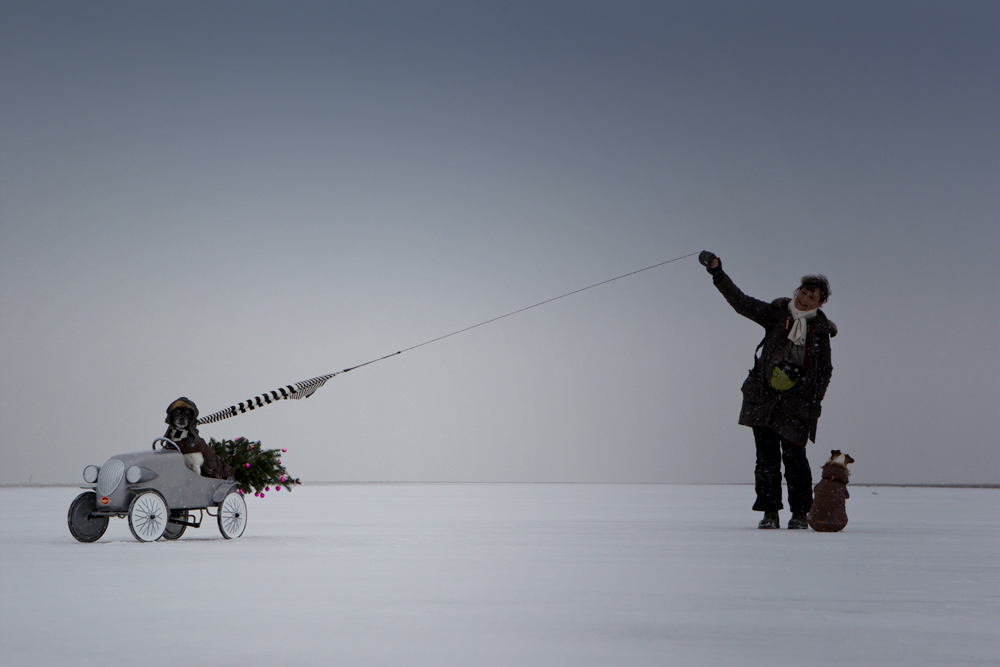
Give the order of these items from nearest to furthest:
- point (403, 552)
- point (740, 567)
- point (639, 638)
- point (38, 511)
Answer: point (639, 638) < point (740, 567) < point (403, 552) < point (38, 511)

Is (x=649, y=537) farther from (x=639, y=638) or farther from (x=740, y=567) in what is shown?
(x=639, y=638)

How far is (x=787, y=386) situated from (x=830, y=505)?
1.08 meters

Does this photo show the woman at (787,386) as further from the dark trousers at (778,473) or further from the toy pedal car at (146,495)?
the toy pedal car at (146,495)

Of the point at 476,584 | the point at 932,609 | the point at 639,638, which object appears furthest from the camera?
the point at 476,584

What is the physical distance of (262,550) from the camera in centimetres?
650

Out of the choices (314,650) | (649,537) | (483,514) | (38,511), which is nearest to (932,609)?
(314,650)

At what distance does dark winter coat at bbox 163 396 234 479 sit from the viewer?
7.84 m

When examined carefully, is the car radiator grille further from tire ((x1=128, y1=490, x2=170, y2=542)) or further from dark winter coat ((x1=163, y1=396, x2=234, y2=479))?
dark winter coat ((x1=163, y1=396, x2=234, y2=479))

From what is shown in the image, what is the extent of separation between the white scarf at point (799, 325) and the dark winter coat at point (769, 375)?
45 millimetres

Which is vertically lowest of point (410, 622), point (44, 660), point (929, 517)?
point (44, 660)

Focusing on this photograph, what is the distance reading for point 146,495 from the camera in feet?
23.8

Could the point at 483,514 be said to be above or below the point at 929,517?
below

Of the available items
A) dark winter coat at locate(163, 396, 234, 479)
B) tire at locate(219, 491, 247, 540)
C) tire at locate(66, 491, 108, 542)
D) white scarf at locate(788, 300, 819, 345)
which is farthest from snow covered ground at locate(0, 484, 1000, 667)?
white scarf at locate(788, 300, 819, 345)

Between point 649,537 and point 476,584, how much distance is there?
10.7ft
